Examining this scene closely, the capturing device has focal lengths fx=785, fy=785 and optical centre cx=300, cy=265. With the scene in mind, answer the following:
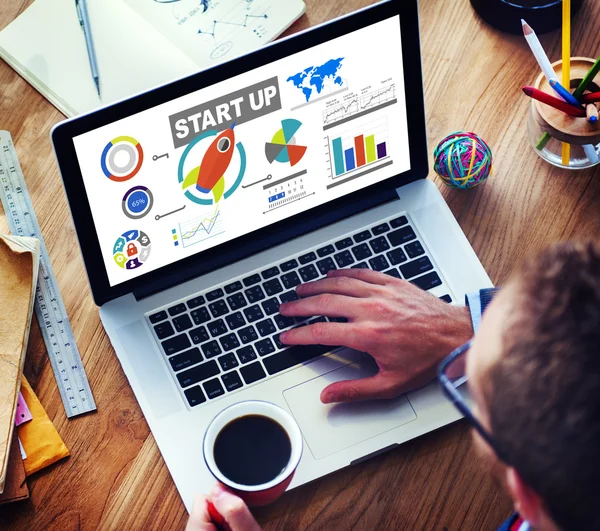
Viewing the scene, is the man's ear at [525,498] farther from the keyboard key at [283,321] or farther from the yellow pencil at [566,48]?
the yellow pencil at [566,48]

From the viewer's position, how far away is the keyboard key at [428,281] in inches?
41.0

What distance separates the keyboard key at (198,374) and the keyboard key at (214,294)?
0.29 feet


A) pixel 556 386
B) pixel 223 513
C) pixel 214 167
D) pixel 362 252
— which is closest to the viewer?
pixel 556 386

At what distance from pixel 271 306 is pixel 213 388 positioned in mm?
130

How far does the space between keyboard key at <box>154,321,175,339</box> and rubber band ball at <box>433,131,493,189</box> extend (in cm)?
42

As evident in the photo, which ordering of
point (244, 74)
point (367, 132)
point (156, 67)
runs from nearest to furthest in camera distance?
point (244, 74) → point (367, 132) → point (156, 67)

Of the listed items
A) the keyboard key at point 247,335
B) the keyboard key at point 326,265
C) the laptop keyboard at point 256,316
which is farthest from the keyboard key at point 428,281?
the keyboard key at point 247,335

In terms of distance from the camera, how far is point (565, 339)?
0.61 meters

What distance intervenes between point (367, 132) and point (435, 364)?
0.31 m

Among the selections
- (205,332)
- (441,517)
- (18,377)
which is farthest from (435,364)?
(18,377)

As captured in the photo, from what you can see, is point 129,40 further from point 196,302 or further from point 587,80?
point 587,80

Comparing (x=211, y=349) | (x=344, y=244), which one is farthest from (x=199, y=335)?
(x=344, y=244)

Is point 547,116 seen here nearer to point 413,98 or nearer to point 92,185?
point 413,98

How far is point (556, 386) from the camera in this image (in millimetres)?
Answer: 595
